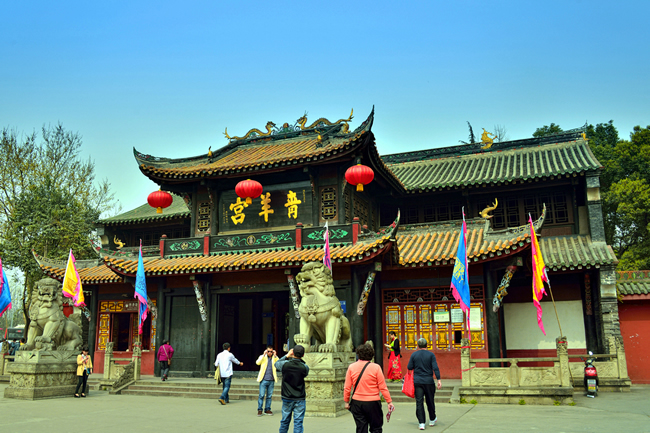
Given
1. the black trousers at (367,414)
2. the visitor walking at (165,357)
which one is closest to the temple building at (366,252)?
the visitor walking at (165,357)

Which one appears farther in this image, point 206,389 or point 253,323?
point 253,323

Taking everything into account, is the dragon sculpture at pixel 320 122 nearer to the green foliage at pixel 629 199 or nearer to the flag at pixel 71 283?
the flag at pixel 71 283

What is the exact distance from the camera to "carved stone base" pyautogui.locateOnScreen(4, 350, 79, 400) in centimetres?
1188

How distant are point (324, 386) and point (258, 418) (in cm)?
126

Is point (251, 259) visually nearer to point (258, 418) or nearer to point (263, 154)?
point (263, 154)

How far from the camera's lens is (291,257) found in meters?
13.4

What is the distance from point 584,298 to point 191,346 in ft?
36.4

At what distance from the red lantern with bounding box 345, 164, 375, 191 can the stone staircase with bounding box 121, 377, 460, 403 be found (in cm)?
509

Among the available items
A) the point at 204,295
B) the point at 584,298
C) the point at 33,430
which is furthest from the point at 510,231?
the point at 33,430

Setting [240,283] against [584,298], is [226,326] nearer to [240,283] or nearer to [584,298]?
[240,283]

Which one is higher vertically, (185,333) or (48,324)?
(48,324)

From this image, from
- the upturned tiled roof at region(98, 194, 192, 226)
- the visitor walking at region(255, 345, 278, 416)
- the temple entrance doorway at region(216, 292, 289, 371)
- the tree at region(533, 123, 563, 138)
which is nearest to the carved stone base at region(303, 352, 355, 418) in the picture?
the visitor walking at region(255, 345, 278, 416)

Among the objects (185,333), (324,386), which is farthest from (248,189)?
(324,386)

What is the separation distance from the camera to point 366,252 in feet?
41.3
